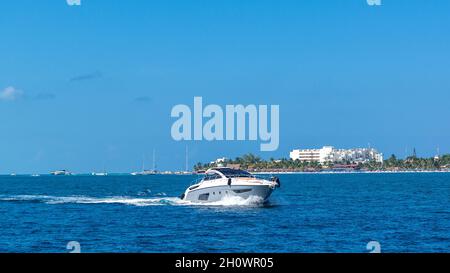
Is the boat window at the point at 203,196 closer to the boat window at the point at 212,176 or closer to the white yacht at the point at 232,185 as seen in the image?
the white yacht at the point at 232,185

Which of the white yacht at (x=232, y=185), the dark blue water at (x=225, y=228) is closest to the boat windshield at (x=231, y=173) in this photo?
the white yacht at (x=232, y=185)

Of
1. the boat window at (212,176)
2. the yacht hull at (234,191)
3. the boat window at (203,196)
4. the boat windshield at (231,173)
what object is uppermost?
the boat windshield at (231,173)

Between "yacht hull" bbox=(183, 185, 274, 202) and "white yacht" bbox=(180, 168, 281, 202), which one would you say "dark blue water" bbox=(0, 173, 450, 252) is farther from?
"white yacht" bbox=(180, 168, 281, 202)

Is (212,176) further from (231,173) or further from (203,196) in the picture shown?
(203,196)

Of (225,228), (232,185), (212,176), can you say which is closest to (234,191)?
(232,185)

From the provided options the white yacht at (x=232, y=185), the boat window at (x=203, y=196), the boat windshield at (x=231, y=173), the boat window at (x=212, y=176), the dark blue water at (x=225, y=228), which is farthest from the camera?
the boat window at (x=203, y=196)

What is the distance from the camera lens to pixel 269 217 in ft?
202

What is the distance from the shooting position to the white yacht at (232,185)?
229 ft

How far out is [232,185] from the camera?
6956cm

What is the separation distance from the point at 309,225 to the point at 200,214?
13.3 meters

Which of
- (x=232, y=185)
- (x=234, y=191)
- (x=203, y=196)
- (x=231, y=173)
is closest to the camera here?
(x=232, y=185)
